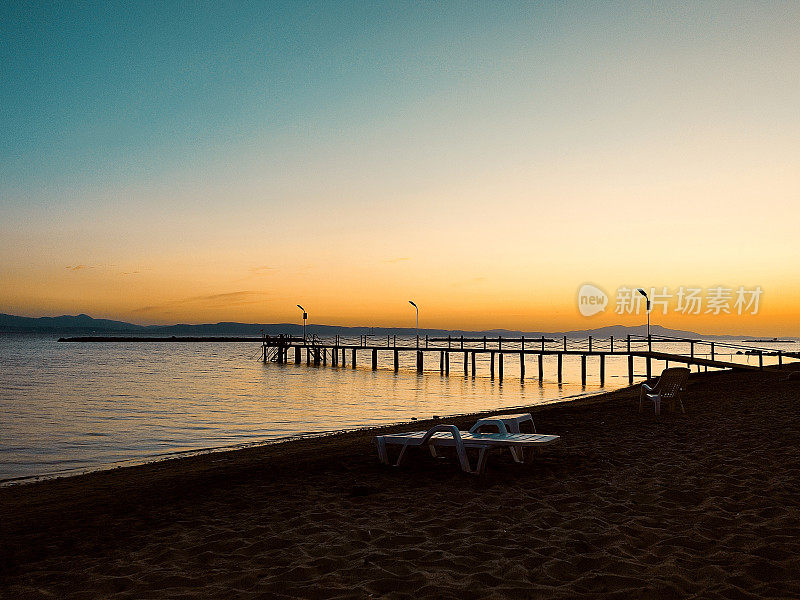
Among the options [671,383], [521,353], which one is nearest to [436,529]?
[671,383]

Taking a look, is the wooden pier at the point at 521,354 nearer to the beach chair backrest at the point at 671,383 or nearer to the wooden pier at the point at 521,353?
the wooden pier at the point at 521,353

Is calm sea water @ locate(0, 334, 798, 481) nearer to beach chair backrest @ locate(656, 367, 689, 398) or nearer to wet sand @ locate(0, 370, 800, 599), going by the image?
wet sand @ locate(0, 370, 800, 599)

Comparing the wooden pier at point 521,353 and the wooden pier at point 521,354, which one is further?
the wooden pier at point 521,354

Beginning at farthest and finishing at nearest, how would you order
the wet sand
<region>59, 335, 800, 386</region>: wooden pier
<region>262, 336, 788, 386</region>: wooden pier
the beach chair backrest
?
<region>59, 335, 800, 386</region>: wooden pier → <region>262, 336, 788, 386</region>: wooden pier → the beach chair backrest → the wet sand

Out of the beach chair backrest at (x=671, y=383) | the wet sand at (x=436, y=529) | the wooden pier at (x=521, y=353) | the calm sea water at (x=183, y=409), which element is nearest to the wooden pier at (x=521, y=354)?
the wooden pier at (x=521, y=353)

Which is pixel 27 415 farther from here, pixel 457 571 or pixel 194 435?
pixel 457 571

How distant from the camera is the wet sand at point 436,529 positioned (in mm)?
3531

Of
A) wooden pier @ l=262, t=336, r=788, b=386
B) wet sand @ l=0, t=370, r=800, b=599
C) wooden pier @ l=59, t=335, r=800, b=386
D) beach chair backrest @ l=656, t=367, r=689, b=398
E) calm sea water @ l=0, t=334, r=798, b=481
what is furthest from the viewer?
wooden pier @ l=59, t=335, r=800, b=386

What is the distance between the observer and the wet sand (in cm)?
353

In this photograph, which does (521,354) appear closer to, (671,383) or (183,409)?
(183,409)

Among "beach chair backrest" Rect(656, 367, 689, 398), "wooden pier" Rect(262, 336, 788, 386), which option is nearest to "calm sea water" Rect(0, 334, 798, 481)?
"wooden pier" Rect(262, 336, 788, 386)

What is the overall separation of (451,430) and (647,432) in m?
4.06

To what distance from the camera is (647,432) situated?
9.29 m

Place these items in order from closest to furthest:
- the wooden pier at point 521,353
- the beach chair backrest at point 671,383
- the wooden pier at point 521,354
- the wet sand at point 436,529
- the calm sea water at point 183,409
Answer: the wet sand at point 436,529
the beach chair backrest at point 671,383
the calm sea water at point 183,409
the wooden pier at point 521,353
the wooden pier at point 521,354
